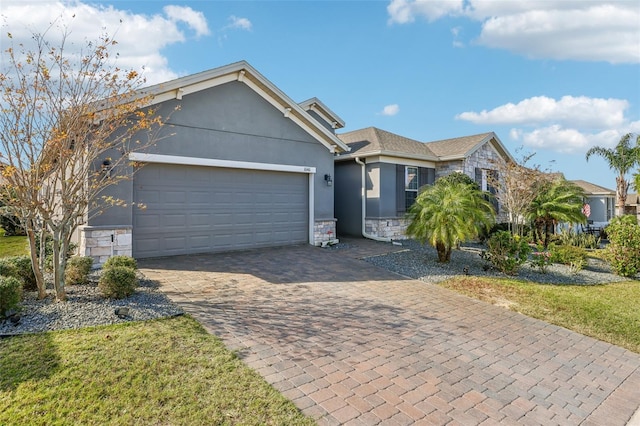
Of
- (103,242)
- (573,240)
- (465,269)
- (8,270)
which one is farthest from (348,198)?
(8,270)

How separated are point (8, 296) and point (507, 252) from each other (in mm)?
10795

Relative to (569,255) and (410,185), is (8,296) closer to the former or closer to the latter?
(569,255)

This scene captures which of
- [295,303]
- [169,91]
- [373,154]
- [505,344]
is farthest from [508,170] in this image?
[169,91]

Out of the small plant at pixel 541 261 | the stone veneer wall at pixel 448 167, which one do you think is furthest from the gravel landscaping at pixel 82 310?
the stone veneer wall at pixel 448 167

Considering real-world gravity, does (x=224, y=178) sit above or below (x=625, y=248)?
above

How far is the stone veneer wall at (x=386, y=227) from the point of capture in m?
15.0

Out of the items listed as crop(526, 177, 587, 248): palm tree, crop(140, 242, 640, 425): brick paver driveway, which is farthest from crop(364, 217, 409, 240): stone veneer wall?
crop(140, 242, 640, 425): brick paver driveway

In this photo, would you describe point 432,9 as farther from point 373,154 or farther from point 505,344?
point 505,344

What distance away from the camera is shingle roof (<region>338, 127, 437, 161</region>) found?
594 inches

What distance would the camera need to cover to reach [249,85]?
1152 centimetres

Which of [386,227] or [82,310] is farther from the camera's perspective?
[386,227]

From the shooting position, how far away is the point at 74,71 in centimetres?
596

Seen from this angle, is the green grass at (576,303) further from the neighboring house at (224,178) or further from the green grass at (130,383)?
the neighboring house at (224,178)

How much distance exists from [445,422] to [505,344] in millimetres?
2562
